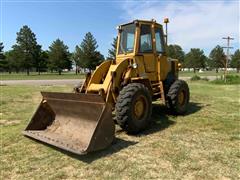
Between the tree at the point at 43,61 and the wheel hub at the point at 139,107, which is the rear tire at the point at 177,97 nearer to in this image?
the wheel hub at the point at 139,107

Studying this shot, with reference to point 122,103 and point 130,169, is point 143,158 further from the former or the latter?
point 122,103

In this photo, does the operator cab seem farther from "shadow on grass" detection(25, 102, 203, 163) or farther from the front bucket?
the front bucket

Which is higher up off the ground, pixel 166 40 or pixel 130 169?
pixel 166 40

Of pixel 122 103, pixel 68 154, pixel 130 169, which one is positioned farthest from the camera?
pixel 122 103

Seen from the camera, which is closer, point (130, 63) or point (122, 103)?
point (122, 103)

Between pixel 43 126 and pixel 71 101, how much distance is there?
105cm

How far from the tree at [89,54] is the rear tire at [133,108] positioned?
1918 inches

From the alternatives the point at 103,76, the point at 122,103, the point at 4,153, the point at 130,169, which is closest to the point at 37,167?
the point at 4,153

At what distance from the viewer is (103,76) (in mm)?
7348

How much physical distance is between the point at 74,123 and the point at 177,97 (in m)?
3.11

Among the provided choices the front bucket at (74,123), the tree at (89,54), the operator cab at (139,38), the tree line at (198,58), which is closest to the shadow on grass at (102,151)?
the front bucket at (74,123)

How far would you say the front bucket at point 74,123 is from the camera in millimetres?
5242

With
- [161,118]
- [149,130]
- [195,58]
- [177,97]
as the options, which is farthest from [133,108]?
[195,58]

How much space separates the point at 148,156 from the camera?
16.8 feet
